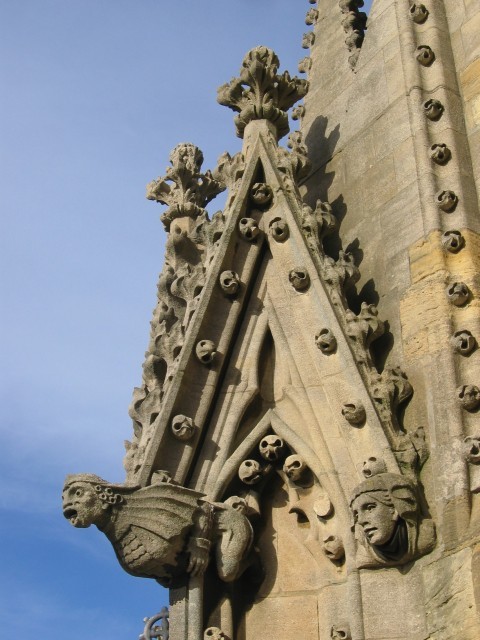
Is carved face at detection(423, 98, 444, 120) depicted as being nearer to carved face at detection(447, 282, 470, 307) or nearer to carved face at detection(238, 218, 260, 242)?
carved face at detection(238, 218, 260, 242)

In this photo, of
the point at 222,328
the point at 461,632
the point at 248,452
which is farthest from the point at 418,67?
the point at 461,632

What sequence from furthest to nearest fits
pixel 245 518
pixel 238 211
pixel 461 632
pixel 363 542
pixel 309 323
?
pixel 238 211, pixel 309 323, pixel 245 518, pixel 363 542, pixel 461 632

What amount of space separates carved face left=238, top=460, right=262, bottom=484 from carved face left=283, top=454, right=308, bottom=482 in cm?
20

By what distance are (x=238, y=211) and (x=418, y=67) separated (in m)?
1.69

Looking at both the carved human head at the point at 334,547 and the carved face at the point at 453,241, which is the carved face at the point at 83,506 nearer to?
the carved human head at the point at 334,547

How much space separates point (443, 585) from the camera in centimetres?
641

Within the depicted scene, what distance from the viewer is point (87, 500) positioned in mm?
7172

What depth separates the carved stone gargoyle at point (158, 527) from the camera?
280 inches

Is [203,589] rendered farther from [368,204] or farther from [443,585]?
[368,204]

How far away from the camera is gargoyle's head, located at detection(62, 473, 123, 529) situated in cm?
716

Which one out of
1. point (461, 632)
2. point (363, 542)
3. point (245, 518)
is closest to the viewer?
point (461, 632)

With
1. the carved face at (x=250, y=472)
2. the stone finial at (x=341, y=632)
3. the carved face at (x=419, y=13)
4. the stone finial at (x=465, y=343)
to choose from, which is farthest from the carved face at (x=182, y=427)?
the carved face at (x=419, y=13)

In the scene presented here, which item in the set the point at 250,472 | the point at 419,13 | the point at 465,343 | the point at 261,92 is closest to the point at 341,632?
the point at 250,472

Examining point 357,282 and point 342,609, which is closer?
point 342,609
